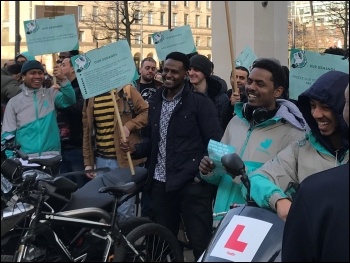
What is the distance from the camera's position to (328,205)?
1.59 meters

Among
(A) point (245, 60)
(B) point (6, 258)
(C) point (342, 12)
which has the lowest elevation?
(B) point (6, 258)

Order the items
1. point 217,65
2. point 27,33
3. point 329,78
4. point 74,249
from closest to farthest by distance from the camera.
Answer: point 329,78, point 74,249, point 27,33, point 217,65

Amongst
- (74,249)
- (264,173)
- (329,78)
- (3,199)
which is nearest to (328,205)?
(329,78)

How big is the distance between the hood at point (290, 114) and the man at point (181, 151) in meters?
0.97

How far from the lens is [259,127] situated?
3.85 meters

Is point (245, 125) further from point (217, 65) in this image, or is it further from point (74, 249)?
point (217, 65)

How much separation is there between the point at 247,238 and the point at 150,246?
2353 mm

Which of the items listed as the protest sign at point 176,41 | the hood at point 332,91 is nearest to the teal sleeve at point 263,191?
the hood at point 332,91

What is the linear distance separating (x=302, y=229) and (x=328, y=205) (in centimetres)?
14

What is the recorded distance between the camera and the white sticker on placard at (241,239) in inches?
102

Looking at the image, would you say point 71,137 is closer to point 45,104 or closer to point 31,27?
point 45,104

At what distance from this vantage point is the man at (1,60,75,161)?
6.08m

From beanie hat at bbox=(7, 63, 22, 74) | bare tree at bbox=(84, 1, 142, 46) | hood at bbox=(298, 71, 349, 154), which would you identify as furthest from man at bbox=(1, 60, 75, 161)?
bare tree at bbox=(84, 1, 142, 46)

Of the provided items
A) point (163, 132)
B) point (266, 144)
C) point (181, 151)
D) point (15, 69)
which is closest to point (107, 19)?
point (15, 69)
